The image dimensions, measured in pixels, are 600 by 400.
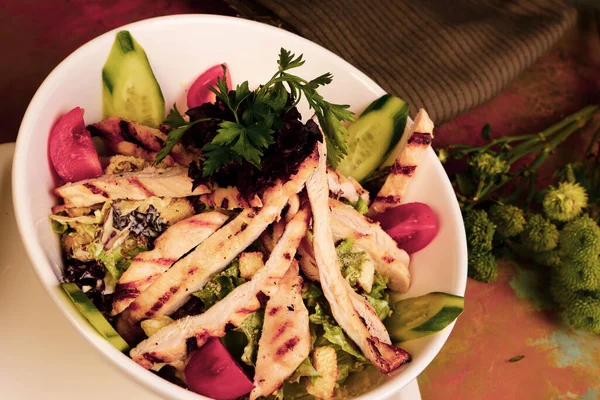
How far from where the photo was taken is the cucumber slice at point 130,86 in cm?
196

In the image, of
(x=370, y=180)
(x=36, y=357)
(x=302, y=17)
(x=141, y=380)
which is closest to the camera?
(x=141, y=380)

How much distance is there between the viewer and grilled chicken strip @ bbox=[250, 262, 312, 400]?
1642 mm

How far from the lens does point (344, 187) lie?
2.06m

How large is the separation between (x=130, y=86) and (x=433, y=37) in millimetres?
1716

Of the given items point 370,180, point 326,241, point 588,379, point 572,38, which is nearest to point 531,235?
point 588,379

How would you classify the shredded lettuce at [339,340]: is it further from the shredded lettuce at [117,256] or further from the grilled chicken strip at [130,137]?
the grilled chicken strip at [130,137]

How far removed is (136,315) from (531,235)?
6.09 ft

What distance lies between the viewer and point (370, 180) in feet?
7.60

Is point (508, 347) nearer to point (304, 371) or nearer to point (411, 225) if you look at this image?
point (411, 225)

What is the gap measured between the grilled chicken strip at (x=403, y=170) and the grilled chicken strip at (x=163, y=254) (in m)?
0.64

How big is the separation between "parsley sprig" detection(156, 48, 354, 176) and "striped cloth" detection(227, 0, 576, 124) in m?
1.02

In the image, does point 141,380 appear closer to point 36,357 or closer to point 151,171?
point 36,357

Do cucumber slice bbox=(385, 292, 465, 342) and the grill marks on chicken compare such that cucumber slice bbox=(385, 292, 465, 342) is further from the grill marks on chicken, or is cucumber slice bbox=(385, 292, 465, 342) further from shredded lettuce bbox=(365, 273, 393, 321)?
the grill marks on chicken

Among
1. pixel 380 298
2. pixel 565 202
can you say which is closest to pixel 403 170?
pixel 380 298
